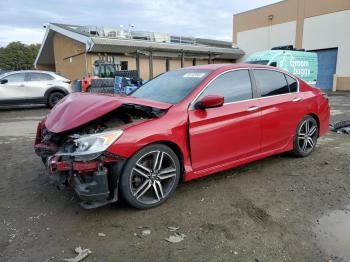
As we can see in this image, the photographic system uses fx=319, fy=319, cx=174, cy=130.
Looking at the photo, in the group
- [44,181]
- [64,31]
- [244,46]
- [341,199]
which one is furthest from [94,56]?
[341,199]

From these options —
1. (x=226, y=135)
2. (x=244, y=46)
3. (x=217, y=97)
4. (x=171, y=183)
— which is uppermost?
(x=244, y=46)

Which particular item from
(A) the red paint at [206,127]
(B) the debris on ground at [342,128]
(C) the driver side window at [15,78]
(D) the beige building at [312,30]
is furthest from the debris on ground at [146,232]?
(D) the beige building at [312,30]

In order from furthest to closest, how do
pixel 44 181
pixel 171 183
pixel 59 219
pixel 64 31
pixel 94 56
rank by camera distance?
pixel 64 31
pixel 94 56
pixel 44 181
pixel 171 183
pixel 59 219

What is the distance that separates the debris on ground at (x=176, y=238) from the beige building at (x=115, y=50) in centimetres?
1411

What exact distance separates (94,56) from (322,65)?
55.5ft

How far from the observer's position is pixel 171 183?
3.66m

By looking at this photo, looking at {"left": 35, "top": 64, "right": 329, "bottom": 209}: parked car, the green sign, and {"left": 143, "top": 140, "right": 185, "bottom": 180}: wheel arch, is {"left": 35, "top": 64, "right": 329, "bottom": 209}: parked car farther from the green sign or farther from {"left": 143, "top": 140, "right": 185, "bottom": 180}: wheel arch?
the green sign

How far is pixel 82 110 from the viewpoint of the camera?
3.45m

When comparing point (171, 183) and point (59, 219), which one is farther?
point (171, 183)

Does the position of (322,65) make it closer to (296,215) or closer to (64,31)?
(64,31)

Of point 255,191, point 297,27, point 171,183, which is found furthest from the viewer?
point 297,27

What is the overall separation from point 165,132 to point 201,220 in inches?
39.3

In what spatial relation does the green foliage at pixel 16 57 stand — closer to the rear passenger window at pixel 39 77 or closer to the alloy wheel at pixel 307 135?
the rear passenger window at pixel 39 77

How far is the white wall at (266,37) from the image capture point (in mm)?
26600
